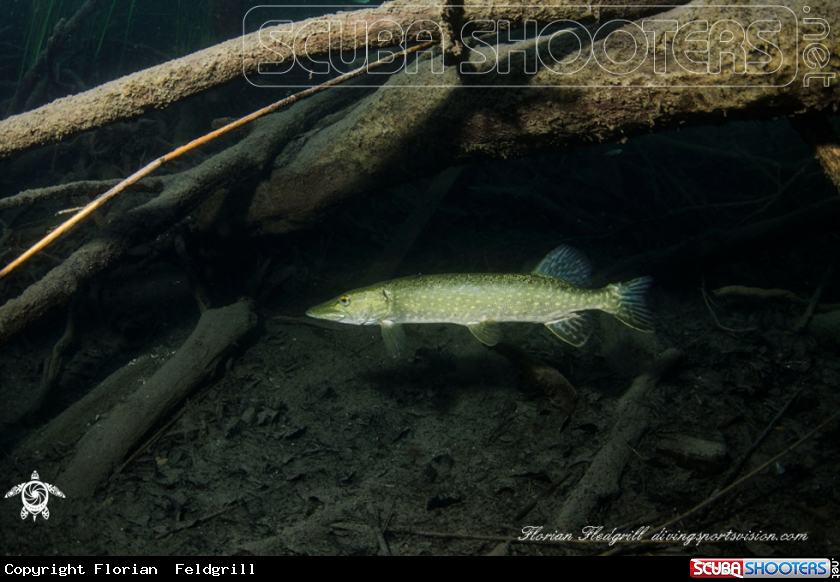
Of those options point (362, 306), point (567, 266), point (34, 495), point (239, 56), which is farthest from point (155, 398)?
point (567, 266)

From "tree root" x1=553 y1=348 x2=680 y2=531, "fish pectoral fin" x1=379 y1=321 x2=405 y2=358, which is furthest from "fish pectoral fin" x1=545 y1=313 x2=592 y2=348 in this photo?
"fish pectoral fin" x1=379 y1=321 x2=405 y2=358

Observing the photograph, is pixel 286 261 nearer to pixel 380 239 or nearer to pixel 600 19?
pixel 380 239

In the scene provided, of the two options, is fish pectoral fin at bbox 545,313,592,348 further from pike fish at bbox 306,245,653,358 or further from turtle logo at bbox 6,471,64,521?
turtle logo at bbox 6,471,64,521

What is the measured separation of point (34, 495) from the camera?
295 cm

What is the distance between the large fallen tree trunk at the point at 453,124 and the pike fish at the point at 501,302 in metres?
1.01

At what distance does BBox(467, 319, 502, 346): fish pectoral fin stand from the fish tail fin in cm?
90

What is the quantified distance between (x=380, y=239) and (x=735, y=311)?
4704mm

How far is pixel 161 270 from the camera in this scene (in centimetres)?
520

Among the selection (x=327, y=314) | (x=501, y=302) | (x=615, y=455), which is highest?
(x=501, y=302)

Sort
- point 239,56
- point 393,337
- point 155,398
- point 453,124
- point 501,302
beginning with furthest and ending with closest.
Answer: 1. point 155,398
2. point 393,337
3. point 453,124
4. point 501,302
5. point 239,56

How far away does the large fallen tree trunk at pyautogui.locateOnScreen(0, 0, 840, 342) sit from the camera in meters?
2.26

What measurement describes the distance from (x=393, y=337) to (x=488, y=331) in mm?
777

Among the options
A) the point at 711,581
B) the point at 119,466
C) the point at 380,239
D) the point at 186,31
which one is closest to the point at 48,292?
the point at 119,466

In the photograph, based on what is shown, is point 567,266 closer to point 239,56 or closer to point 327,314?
point 327,314
